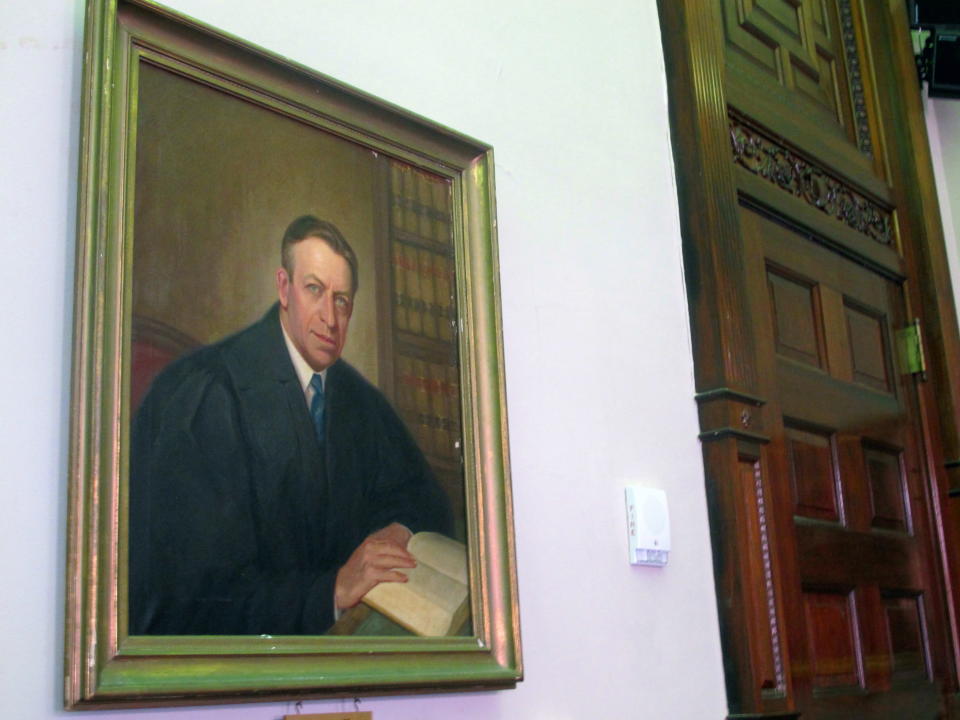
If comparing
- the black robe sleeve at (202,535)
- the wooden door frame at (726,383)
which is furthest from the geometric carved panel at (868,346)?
the black robe sleeve at (202,535)

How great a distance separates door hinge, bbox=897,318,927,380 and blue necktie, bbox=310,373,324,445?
174 centimetres

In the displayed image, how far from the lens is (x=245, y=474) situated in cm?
118

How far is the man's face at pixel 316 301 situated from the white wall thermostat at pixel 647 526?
0.61 metres

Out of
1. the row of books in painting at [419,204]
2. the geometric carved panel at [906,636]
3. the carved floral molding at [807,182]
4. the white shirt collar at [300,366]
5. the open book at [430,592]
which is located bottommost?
the geometric carved panel at [906,636]

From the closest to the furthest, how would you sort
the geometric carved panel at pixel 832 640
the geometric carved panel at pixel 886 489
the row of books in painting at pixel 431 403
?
the row of books in painting at pixel 431 403, the geometric carved panel at pixel 832 640, the geometric carved panel at pixel 886 489

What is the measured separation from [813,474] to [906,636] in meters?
0.43

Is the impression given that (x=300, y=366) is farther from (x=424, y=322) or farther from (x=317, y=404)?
(x=424, y=322)

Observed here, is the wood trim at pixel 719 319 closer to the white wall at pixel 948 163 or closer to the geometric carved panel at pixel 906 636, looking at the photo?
the geometric carved panel at pixel 906 636

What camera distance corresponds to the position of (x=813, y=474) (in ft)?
7.04

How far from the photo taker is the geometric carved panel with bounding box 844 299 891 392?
2441 millimetres

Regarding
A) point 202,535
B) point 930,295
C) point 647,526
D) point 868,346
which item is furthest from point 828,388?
point 202,535

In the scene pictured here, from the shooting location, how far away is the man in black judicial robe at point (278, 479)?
1091mm

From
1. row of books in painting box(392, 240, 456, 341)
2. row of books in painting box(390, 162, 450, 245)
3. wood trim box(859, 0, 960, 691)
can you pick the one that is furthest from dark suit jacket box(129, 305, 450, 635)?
wood trim box(859, 0, 960, 691)

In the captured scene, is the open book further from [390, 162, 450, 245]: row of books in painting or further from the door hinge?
the door hinge
